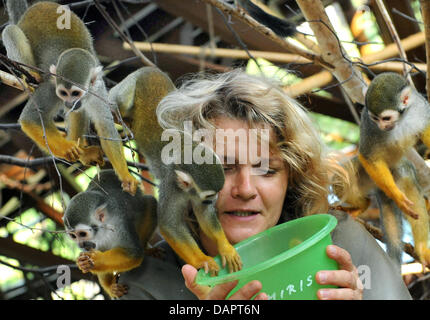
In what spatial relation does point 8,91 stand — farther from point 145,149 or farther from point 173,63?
point 173,63

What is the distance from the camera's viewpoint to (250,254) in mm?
1670

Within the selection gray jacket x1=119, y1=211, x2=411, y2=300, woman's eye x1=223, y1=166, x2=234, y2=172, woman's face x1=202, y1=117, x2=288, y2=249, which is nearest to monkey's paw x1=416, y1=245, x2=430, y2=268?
gray jacket x1=119, y1=211, x2=411, y2=300

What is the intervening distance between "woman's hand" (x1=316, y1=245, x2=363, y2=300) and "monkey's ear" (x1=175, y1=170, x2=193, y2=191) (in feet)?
1.64

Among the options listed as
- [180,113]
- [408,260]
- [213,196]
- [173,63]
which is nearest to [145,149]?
[180,113]

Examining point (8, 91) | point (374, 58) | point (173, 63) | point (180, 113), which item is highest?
point (173, 63)

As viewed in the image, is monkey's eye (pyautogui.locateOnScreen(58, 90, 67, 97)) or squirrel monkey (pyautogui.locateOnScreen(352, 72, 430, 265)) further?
squirrel monkey (pyautogui.locateOnScreen(352, 72, 430, 265))

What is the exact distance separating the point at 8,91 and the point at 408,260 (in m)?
2.50

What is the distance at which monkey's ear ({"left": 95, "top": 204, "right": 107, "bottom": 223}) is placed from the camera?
1.76 meters

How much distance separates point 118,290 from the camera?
1896mm

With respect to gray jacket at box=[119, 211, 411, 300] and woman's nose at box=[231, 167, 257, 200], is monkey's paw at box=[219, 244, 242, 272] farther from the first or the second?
gray jacket at box=[119, 211, 411, 300]

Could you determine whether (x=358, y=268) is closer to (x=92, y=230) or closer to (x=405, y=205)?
(x=405, y=205)

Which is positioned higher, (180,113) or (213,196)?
(180,113)

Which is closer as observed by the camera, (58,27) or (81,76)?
(81,76)
